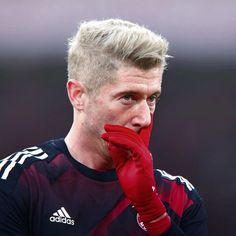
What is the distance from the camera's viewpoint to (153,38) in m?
1.84

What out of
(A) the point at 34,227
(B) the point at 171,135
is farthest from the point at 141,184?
(B) the point at 171,135

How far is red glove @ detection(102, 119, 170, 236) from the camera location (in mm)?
1715

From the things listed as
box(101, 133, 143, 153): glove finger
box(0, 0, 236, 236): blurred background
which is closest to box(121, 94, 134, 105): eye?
box(101, 133, 143, 153): glove finger

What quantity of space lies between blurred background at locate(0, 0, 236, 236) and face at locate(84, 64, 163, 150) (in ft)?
7.84

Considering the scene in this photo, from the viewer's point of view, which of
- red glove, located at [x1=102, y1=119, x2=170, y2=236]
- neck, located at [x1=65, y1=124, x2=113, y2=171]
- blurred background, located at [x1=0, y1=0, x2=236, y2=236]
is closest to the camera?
red glove, located at [x1=102, y1=119, x2=170, y2=236]

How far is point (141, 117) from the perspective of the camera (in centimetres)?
180

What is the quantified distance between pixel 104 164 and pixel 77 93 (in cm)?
23

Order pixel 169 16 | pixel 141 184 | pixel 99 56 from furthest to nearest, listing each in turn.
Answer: pixel 169 16, pixel 99 56, pixel 141 184

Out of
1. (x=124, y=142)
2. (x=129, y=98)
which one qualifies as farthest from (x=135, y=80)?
(x=124, y=142)

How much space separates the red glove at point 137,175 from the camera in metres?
1.71

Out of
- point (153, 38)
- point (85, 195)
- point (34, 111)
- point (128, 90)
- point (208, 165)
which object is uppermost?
point (153, 38)

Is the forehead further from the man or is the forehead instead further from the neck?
the neck

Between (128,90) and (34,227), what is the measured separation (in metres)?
0.46

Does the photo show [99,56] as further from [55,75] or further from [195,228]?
[55,75]
